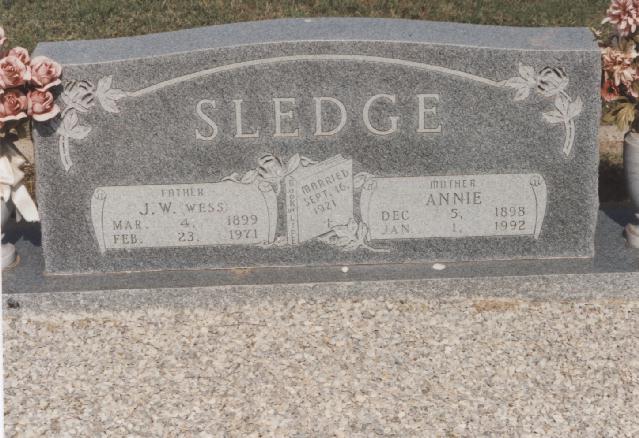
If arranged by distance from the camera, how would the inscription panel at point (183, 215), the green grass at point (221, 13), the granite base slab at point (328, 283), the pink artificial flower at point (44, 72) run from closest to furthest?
1. the pink artificial flower at point (44, 72)
2. the granite base slab at point (328, 283)
3. the inscription panel at point (183, 215)
4. the green grass at point (221, 13)

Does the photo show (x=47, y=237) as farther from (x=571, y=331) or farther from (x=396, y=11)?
(x=396, y=11)

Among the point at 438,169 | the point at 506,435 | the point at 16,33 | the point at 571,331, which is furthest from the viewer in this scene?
the point at 16,33

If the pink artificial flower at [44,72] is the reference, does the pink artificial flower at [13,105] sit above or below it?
below

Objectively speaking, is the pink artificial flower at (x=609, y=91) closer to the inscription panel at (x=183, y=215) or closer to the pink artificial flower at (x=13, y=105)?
the inscription panel at (x=183, y=215)

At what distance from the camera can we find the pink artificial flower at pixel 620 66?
17.9 feet

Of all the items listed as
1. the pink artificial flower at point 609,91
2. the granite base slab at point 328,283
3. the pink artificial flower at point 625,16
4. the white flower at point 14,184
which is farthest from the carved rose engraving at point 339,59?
the granite base slab at point 328,283

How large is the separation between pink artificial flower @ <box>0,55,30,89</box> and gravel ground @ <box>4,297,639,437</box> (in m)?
1.20

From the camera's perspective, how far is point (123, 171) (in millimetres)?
5469

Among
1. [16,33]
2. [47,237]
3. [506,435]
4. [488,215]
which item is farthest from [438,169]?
[16,33]

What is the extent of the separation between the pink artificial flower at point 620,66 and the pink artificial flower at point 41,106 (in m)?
2.91

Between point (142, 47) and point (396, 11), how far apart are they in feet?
14.1

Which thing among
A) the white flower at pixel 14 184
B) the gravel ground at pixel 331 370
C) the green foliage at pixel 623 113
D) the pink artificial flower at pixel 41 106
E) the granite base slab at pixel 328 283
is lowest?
the gravel ground at pixel 331 370

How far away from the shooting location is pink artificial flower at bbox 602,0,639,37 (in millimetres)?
5453

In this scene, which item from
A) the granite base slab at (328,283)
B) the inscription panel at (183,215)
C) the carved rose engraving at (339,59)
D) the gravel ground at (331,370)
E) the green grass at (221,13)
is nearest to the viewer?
the gravel ground at (331,370)
